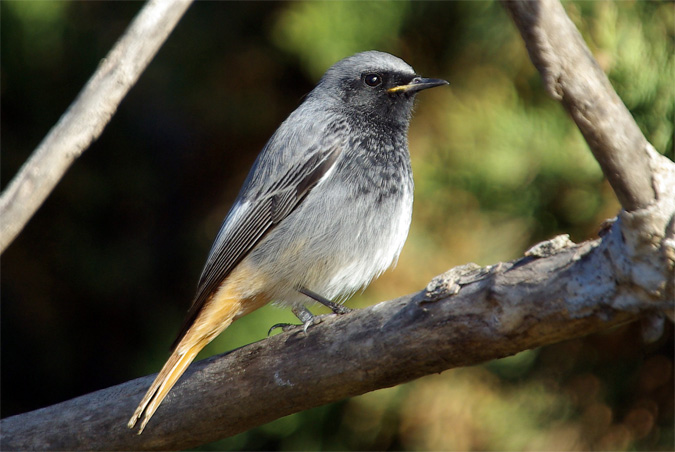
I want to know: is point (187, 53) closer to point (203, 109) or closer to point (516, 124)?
point (203, 109)

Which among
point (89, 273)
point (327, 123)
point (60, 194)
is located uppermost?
point (327, 123)

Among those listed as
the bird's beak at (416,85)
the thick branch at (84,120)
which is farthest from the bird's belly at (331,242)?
the thick branch at (84,120)

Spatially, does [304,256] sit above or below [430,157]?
below

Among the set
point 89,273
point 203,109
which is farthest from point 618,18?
point 89,273

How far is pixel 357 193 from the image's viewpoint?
10.2ft

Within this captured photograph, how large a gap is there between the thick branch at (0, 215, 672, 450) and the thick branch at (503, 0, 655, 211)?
0.86ft

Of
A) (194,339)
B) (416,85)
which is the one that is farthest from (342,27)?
(194,339)

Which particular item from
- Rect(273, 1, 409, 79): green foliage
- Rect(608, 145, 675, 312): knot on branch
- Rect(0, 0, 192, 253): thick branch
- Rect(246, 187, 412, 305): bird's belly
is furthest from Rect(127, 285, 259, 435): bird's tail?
Rect(608, 145, 675, 312): knot on branch

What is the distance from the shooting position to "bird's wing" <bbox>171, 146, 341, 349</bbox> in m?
3.14

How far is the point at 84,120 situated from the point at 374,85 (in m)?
1.74

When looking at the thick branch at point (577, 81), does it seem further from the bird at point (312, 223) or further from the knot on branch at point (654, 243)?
the bird at point (312, 223)

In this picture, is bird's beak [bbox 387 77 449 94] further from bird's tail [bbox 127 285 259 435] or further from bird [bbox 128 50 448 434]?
bird's tail [bbox 127 285 259 435]

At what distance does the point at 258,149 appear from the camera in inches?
181

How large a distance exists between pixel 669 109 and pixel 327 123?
1.52m
